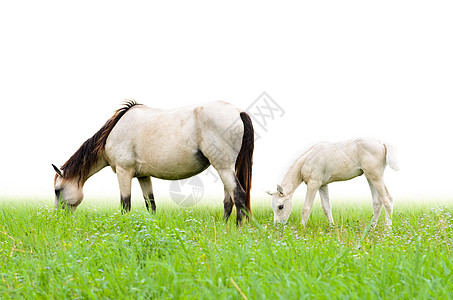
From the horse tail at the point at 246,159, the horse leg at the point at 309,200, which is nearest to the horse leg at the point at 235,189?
the horse tail at the point at 246,159

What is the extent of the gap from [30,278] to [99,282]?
948mm

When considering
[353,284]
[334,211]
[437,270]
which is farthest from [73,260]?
[334,211]

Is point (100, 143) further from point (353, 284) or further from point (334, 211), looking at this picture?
point (353, 284)

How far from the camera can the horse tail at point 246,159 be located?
6695mm

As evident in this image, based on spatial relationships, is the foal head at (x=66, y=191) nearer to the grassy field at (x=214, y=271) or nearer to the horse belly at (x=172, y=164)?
the horse belly at (x=172, y=164)

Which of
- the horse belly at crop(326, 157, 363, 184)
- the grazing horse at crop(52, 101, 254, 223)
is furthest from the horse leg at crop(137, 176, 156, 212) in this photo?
the horse belly at crop(326, 157, 363, 184)

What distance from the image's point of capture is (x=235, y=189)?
6.60 metres

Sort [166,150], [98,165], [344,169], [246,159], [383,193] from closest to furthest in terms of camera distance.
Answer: [246,159] < [166,150] < [383,193] < [344,169] < [98,165]

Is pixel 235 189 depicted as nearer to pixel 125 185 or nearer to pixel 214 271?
pixel 125 185

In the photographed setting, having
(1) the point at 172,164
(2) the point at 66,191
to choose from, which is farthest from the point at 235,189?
(2) the point at 66,191

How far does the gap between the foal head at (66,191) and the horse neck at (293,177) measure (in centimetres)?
440

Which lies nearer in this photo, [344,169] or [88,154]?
[344,169]

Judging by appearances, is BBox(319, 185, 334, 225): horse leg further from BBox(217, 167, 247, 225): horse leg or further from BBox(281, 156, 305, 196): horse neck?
BBox(217, 167, 247, 225): horse leg

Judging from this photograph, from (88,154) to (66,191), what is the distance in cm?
93
